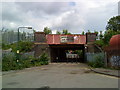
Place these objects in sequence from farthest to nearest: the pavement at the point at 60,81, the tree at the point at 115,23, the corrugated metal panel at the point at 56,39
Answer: the tree at the point at 115,23, the corrugated metal panel at the point at 56,39, the pavement at the point at 60,81

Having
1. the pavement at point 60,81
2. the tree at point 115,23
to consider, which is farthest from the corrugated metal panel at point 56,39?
the tree at point 115,23

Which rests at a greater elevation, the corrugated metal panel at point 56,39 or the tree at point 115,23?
the tree at point 115,23

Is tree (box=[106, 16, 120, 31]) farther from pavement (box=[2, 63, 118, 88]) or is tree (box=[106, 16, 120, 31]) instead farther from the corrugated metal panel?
pavement (box=[2, 63, 118, 88])

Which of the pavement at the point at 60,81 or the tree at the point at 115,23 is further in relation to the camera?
the tree at the point at 115,23

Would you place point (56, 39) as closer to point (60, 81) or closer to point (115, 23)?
point (60, 81)

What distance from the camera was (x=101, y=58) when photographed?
75.3 ft

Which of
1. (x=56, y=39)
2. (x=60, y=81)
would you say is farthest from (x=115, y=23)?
(x=60, y=81)

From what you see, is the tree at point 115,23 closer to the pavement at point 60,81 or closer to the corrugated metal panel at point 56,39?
the corrugated metal panel at point 56,39

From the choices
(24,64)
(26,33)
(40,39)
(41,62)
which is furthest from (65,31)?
(24,64)

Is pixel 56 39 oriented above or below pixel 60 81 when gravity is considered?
above

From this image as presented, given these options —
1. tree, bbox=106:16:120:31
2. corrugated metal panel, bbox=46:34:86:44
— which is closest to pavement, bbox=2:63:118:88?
corrugated metal panel, bbox=46:34:86:44

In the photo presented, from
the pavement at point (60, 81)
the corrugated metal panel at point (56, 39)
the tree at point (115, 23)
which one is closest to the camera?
the pavement at point (60, 81)

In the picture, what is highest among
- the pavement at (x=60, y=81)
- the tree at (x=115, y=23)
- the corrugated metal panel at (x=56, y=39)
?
the tree at (x=115, y=23)

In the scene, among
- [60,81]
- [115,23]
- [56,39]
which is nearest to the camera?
[60,81]
